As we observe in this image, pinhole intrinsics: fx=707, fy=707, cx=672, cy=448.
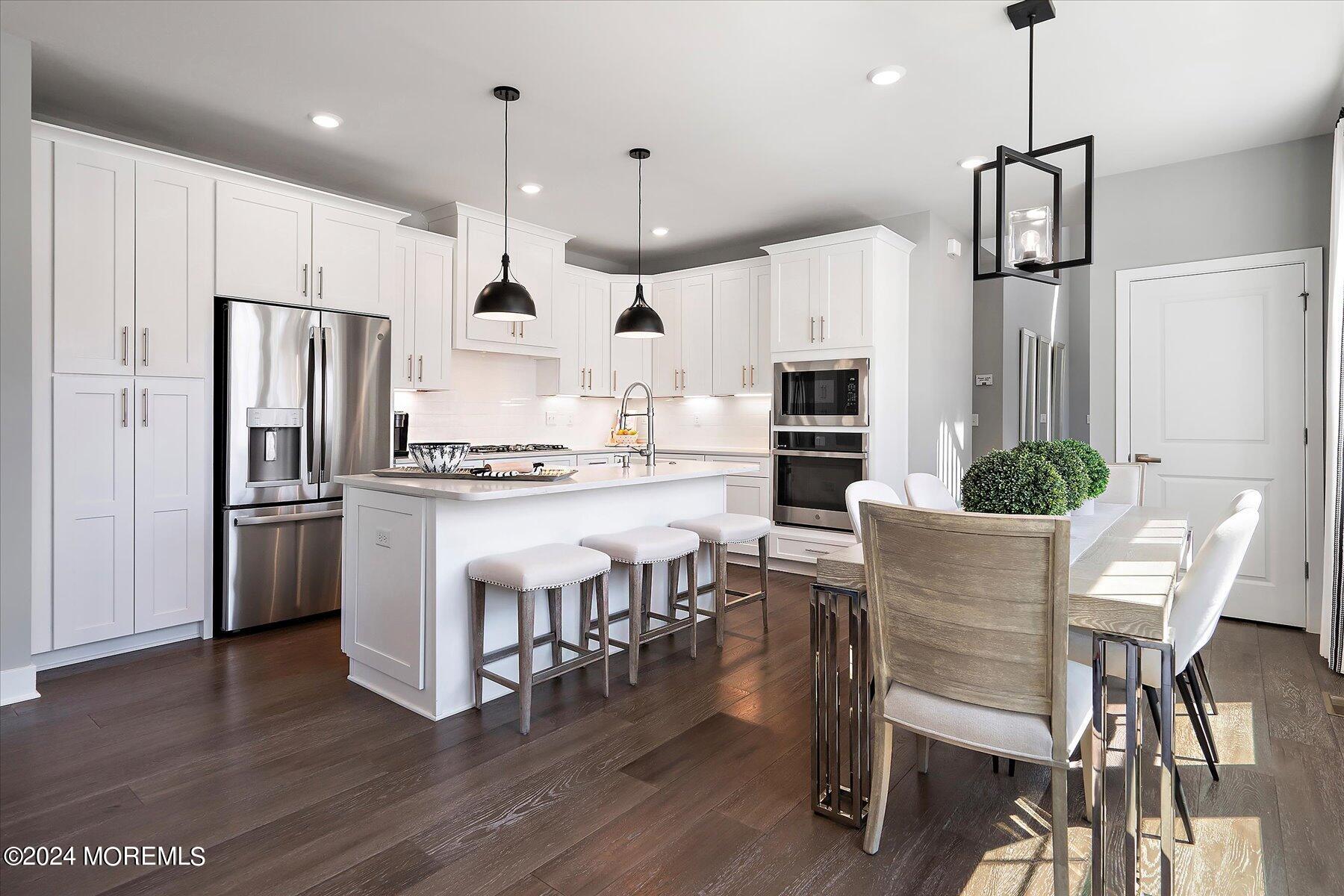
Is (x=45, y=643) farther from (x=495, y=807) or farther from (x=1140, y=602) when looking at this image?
(x=1140, y=602)

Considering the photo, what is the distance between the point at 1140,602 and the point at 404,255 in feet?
14.7

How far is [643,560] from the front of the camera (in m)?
3.03

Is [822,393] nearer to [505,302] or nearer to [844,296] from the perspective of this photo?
[844,296]

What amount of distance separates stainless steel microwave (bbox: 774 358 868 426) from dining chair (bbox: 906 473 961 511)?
55.9 inches

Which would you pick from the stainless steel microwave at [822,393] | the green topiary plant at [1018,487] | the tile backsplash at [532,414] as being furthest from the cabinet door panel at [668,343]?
the green topiary plant at [1018,487]

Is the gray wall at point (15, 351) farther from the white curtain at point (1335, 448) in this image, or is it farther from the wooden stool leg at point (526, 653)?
the white curtain at point (1335, 448)

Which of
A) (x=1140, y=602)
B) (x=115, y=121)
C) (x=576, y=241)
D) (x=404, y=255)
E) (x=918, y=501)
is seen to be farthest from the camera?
(x=576, y=241)

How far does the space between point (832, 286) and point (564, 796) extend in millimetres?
3860

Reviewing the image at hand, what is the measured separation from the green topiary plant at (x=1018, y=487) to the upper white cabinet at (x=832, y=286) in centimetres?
278

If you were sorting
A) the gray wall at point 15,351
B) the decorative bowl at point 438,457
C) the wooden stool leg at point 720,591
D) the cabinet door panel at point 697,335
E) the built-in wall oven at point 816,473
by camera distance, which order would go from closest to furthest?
the gray wall at point 15,351
the decorative bowl at point 438,457
the wooden stool leg at point 720,591
the built-in wall oven at point 816,473
the cabinet door panel at point 697,335

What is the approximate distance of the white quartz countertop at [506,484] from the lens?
257 centimetres

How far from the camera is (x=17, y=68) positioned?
284 cm

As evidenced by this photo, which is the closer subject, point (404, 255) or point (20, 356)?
point (20, 356)

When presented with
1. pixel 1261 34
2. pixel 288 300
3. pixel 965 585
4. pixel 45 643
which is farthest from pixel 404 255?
pixel 1261 34
